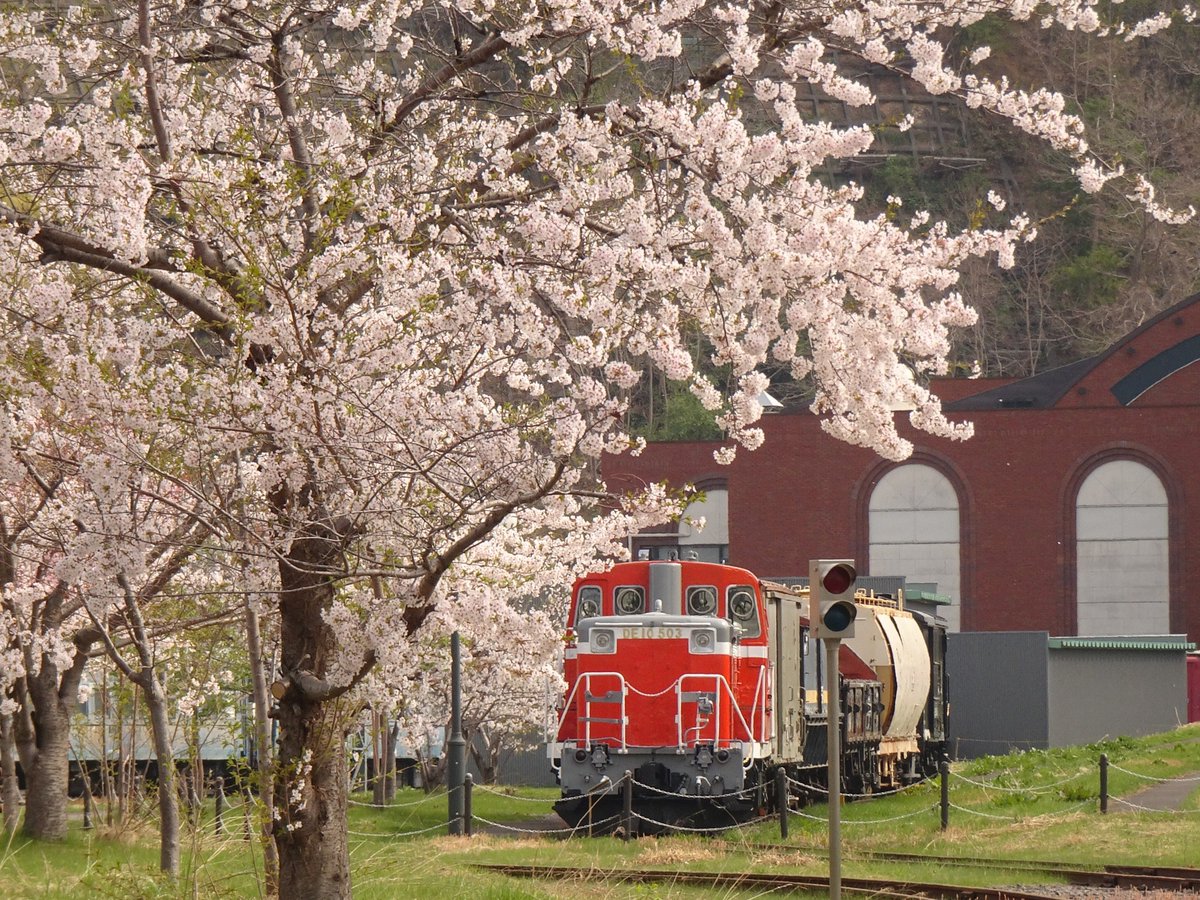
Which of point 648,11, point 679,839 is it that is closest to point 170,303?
point 648,11

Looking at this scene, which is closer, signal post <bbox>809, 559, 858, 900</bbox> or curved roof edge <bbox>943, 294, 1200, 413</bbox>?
signal post <bbox>809, 559, 858, 900</bbox>

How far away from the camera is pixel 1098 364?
54.7 meters

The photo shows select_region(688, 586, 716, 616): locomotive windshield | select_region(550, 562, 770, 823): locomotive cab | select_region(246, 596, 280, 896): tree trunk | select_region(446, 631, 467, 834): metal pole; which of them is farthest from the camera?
select_region(446, 631, 467, 834): metal pole

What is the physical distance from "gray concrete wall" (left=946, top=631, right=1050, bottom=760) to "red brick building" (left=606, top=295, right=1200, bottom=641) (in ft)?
29.8

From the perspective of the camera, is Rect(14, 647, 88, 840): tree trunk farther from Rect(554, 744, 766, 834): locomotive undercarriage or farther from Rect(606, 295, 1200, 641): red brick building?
Rect(606, 295, 1200, 641): red brick building

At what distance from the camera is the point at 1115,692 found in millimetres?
45250

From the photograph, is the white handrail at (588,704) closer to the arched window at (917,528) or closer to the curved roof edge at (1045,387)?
the curved roof edge at (1045,387)

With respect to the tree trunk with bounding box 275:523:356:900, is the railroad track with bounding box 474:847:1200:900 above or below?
below

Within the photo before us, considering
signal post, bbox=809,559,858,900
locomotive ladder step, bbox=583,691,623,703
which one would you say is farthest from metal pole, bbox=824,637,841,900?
locomotive ladder step, bbox=583,691,623,703

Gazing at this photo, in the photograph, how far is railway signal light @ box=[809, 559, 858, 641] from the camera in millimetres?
12500

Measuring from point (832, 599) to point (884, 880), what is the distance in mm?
4114

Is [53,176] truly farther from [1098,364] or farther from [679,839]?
[1098,364]

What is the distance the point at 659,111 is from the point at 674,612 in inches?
474

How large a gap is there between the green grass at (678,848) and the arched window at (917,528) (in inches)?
1002
